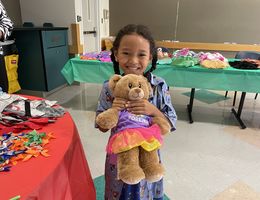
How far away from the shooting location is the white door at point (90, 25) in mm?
4305

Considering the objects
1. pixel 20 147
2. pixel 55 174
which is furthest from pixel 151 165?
pixel 20 147

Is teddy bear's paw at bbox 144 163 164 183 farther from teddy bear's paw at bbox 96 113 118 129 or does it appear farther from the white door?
the white door

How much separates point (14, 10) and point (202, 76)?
3.15 m

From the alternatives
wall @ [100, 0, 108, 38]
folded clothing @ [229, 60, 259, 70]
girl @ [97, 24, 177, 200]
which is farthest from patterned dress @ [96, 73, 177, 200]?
wall @ [100, 0, 108, 38]

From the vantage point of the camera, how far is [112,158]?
36.3 inches

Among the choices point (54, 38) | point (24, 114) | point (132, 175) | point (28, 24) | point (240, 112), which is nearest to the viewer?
point (132, 175)

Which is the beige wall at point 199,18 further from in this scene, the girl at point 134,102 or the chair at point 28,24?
the girl at point 134,102

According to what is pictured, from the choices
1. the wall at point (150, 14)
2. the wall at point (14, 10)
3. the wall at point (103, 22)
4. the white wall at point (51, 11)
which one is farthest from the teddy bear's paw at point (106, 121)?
the wall at point (150, 14)

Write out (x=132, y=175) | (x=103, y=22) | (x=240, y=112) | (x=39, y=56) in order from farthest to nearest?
(x=103, y=22) → (x=39, y=56) → (x=240, y=112) → (x=132, y=175)

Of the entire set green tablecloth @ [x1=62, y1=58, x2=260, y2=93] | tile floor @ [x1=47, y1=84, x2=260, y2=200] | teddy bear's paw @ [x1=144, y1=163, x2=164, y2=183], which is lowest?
tile floor @ [x1=47, y1=84, x2=260, y2=200]

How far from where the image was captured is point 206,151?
6.93ft

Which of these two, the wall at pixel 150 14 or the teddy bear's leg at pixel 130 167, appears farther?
the wall at pixel 150 14

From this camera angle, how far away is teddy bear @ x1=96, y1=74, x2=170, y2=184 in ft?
2.42

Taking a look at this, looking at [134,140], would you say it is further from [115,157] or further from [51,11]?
[51,11]
